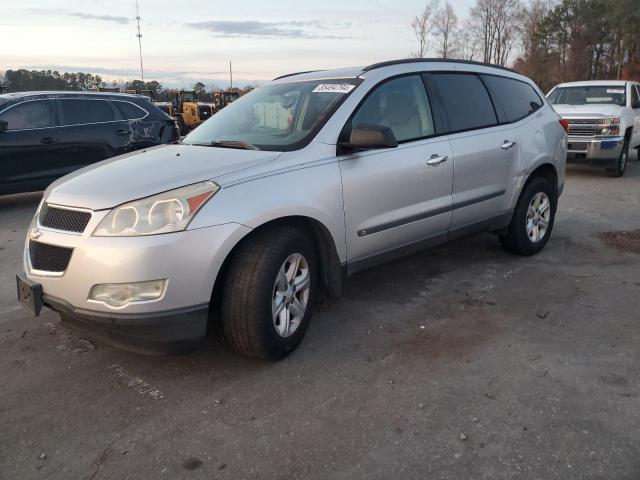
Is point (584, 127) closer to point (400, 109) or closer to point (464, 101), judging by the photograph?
point (464, 101)

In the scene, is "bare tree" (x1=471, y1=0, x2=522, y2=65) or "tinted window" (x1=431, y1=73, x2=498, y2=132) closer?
"tinted window" (x1=431, y1=73, x2=498, y2=132)

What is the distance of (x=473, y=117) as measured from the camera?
4.81m

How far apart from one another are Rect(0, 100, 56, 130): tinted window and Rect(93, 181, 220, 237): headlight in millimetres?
6088

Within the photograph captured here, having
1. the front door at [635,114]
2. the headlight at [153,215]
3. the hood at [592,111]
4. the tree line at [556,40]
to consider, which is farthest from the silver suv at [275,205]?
the tree line at [556,40]

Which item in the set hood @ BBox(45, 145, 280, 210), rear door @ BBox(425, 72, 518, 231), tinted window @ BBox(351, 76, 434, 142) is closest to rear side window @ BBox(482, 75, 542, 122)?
rear door @ BBox(425, 72, 518, 231)

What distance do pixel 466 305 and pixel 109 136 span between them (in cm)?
656

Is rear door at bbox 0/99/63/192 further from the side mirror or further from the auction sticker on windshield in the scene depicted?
the side mirror

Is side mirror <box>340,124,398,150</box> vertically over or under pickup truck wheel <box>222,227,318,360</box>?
over

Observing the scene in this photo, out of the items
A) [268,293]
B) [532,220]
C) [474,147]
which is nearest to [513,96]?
[474,147]

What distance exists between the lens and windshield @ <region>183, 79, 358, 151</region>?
3.77m

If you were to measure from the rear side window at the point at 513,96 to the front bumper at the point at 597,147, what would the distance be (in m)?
5.45

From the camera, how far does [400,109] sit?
4230 mm

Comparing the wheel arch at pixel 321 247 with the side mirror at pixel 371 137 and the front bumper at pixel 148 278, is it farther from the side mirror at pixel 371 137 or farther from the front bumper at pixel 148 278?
the side mirror at pixel 371 137

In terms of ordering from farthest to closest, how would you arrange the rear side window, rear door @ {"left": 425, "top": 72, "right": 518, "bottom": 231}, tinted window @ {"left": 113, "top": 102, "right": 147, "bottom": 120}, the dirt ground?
tinted window @ {"left": 113, "top": 102, "right": 147, "bottom": 120}, the rear side window, rear door @ {"left": 425, "top": 72, "right": 518, "bottom": 231}, the dirt ground
